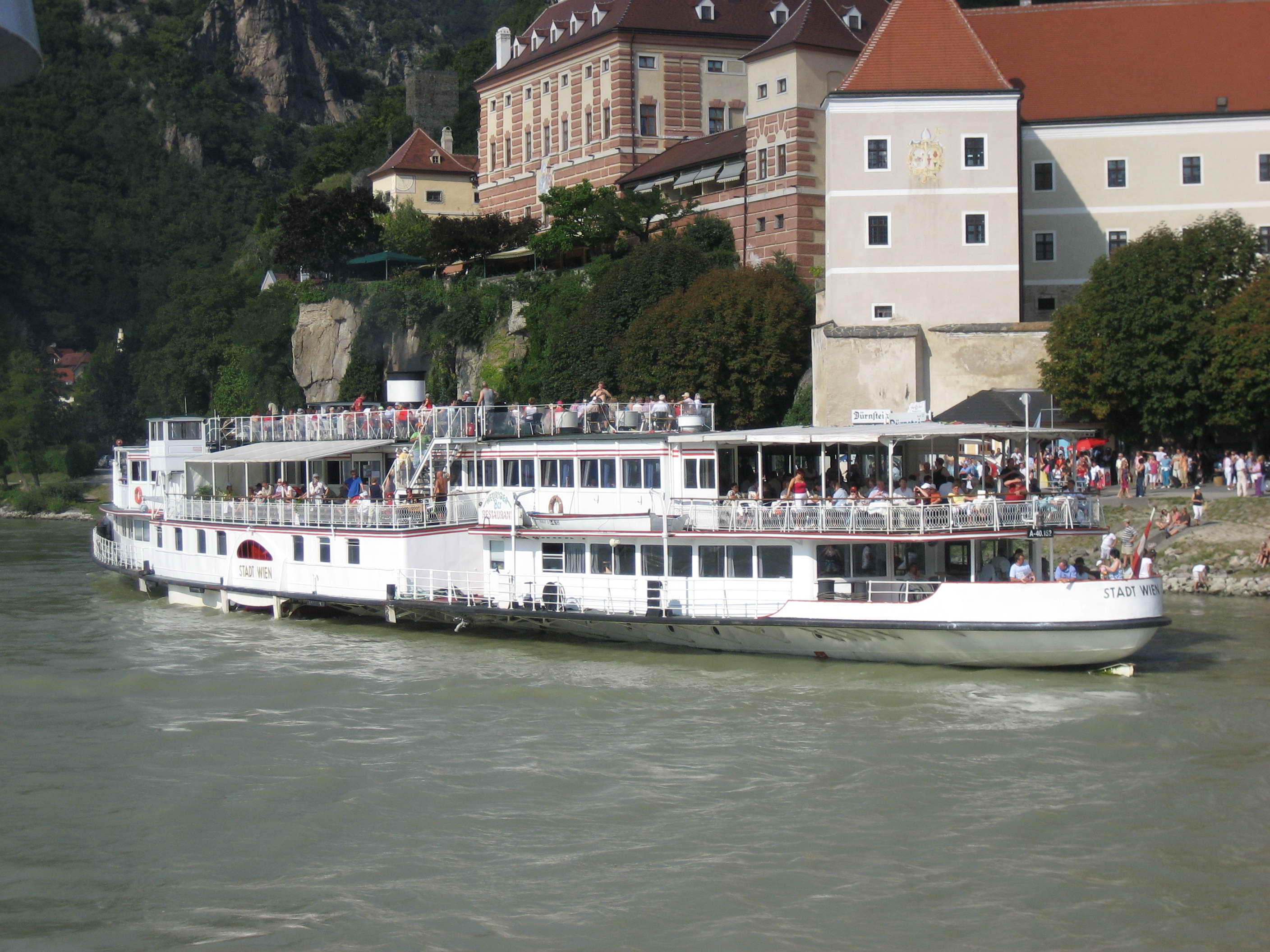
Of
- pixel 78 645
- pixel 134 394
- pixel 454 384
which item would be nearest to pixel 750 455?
pixel 78 645

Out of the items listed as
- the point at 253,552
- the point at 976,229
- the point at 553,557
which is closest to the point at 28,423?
the point at 253,552

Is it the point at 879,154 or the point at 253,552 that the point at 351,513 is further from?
the point at 879,154

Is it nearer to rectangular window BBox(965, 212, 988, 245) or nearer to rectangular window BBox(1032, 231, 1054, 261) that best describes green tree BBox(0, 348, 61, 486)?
rectangular window BBox(965, 212, 988, 245)

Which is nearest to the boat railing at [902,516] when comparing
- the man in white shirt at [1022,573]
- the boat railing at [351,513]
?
the man in white shirt at [1022,573]

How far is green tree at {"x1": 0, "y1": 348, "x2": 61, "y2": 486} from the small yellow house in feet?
76.8

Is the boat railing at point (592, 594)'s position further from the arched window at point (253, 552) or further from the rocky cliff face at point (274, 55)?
the rocky cliff face at point (274, 55)

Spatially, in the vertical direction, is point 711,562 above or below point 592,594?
above

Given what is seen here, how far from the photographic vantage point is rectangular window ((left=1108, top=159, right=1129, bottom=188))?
54312 mm

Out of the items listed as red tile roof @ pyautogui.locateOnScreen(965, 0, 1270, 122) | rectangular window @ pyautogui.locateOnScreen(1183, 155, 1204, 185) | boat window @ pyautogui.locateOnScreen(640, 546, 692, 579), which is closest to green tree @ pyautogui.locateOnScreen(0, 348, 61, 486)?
red tile roof @ pyautogui.locateOnScreen(965, 0, 1270, 122)

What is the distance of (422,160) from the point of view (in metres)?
91.4

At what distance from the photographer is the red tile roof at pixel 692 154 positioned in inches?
2525

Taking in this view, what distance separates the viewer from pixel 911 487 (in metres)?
27.3

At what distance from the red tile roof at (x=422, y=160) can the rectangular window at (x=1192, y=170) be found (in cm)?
4892

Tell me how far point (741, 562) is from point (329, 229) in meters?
55.3
